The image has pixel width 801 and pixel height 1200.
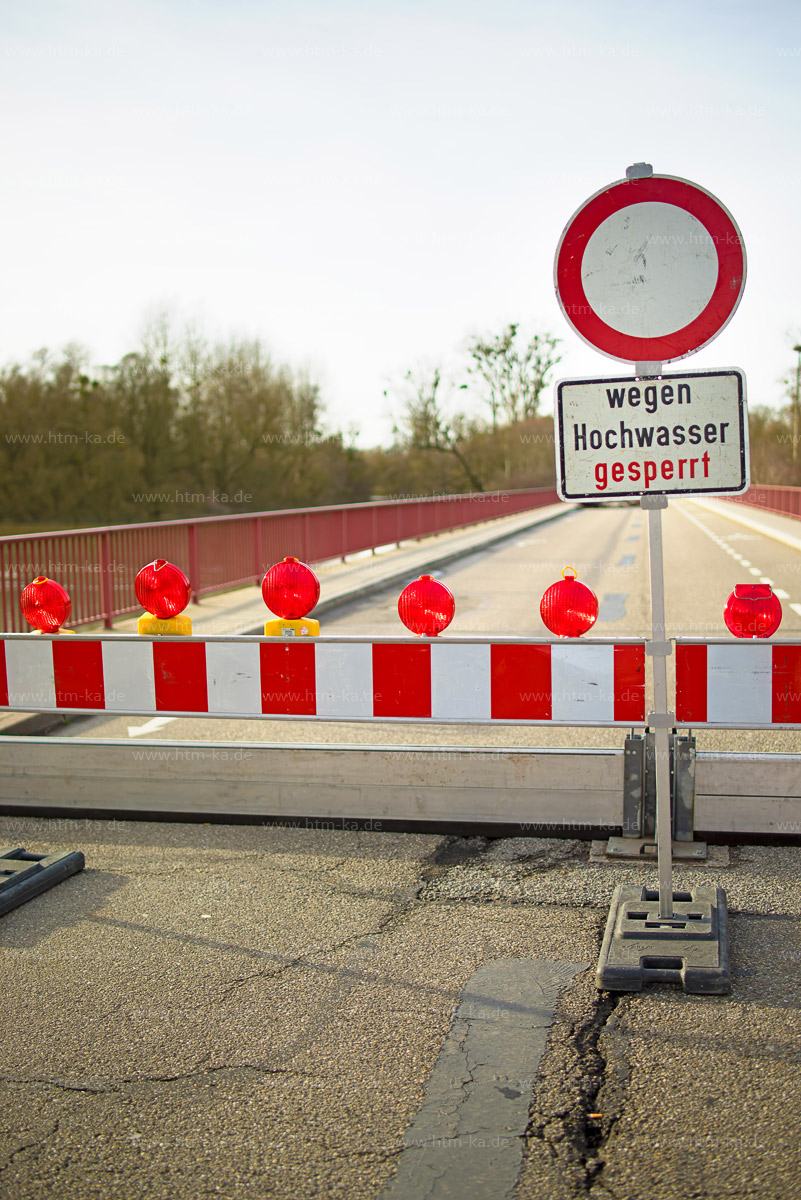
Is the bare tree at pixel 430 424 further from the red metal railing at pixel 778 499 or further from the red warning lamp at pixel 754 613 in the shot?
the red warning lamp at pixel 754 613

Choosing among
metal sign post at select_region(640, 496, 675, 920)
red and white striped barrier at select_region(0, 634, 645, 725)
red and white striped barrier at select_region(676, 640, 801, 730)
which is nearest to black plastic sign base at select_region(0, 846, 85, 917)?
red and white striped barrier at select_region(0, 634, 645, 725)

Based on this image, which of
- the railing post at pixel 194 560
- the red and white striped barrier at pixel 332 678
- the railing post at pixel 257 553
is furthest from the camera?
the railing post at pixel 257 553

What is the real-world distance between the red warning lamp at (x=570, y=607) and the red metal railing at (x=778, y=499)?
2830 cm

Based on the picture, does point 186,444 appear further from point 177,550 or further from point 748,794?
point 748,794

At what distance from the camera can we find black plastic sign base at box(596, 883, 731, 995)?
11.7 ft

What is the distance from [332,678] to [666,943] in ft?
7.14

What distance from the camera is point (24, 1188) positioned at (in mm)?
2594

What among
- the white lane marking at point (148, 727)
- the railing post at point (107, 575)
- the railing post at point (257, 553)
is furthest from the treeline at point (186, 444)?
the white lane marking at point (148, 727)

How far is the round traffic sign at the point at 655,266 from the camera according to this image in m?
3.73

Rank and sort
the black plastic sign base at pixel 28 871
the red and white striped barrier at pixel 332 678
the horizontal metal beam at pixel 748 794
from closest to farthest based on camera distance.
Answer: the black plastic sign base at pixel 28 871, the horizontal metal beam at pixel 748 794, the red and white striped barrier at pixel 332 678

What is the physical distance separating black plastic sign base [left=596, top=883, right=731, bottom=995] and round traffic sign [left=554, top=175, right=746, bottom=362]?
2.00 metres

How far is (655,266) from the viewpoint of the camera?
12.5 ft

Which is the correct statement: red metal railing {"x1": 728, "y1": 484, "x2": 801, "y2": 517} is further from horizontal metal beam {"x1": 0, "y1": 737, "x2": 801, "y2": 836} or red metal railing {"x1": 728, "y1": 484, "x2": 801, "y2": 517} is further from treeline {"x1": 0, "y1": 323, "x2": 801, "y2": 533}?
horizontal metal beam {"x1": 0, "y1": 737, "x2": 801, "y2": 836}

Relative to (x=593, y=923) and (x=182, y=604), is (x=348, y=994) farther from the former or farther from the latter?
(x=182, y=604)
